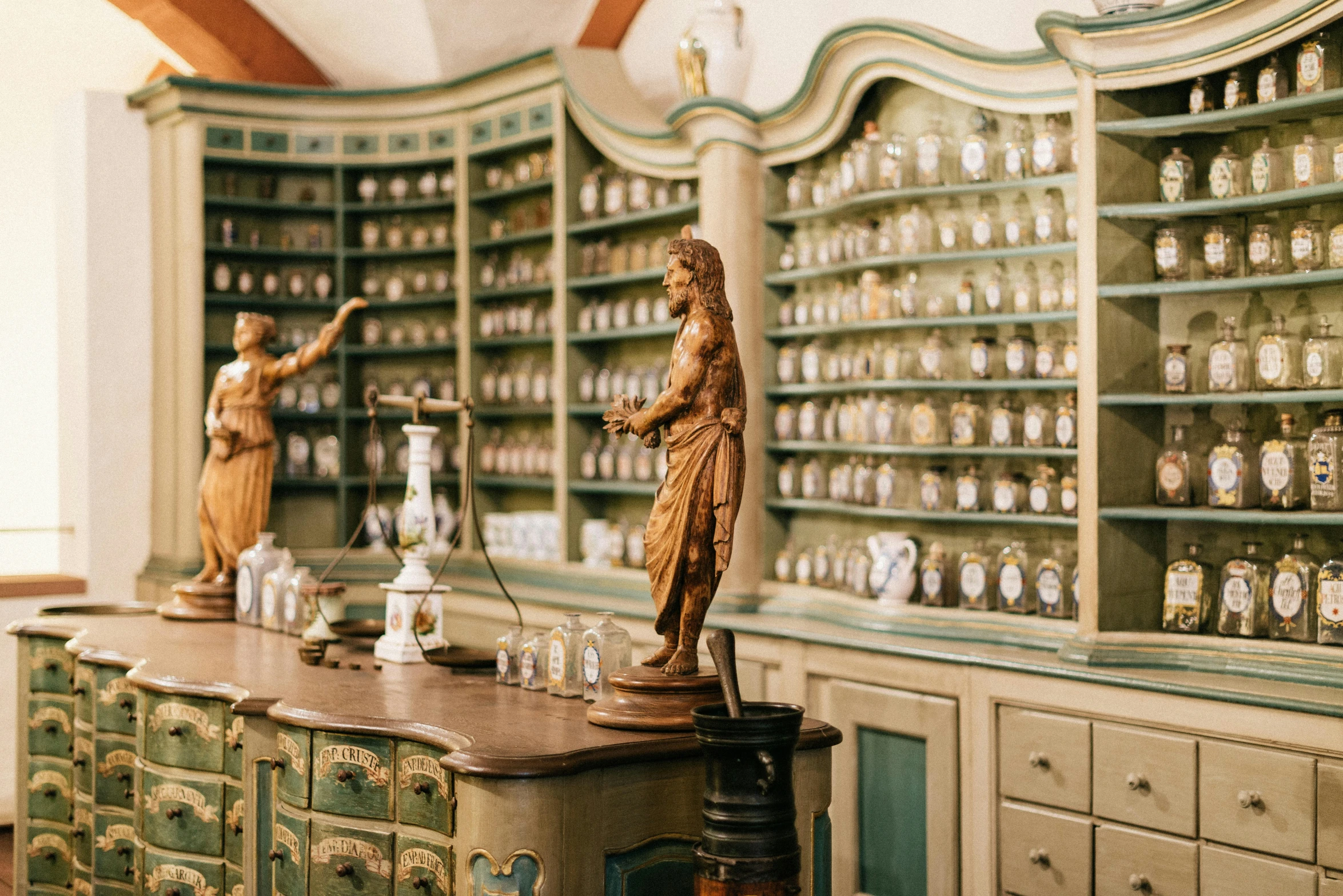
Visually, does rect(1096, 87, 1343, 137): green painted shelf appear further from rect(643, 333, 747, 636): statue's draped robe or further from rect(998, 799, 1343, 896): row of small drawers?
rect(998, 799, 1343, 896): row of small drawers

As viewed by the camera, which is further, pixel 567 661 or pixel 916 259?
pixel 916 259

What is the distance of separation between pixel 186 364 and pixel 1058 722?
4324mm

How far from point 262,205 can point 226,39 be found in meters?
0.86

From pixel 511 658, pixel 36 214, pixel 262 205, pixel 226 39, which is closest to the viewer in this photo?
pixel 511 658

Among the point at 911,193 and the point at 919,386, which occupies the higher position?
the point at 911,193

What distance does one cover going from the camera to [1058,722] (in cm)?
365

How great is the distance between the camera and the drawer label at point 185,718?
334 centimetres

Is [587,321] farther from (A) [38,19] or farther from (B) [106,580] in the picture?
(A) [38,19]

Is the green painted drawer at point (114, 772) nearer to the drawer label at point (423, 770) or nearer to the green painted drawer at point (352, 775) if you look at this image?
the green painted drawer at point (352, 775)

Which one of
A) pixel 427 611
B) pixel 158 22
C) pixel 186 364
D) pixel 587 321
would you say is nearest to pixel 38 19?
pixel 158 22

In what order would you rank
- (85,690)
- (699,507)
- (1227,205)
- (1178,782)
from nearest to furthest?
(699,507)
(1178,782)
(1227,205)
(85,690)

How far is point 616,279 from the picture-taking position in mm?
5480

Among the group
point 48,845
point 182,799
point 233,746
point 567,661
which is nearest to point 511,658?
point 567,661

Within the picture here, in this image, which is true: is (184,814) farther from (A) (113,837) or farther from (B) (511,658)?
(B) (511,658)
